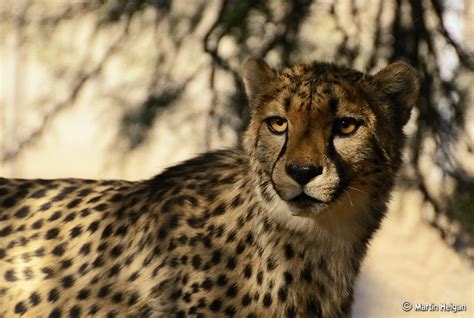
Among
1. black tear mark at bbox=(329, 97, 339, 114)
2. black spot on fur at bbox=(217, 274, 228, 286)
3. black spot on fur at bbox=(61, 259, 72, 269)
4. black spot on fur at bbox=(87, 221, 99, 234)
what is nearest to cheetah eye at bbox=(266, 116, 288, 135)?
black tear mark at bbox=(329, 97, 339, 114)

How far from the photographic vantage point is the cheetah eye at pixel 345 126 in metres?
2.71

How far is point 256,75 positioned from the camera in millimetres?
2992

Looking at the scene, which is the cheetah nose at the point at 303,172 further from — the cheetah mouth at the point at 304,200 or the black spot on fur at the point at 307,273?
the black spot on fur at the point at 307,273

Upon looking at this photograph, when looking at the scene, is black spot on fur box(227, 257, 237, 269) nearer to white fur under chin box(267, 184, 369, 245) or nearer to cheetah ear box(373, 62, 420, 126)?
white fur under chin box(267, 184, 369, 245)

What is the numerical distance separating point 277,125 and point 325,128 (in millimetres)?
160

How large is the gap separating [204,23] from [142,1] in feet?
1.09

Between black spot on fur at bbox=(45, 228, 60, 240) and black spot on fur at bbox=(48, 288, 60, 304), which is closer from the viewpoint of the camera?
black spot on fur at bbox=(48, 288, 60, 304)

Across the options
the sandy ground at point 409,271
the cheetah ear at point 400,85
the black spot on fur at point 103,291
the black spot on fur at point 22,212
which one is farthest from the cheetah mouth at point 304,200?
the sandy ground at point 409,271

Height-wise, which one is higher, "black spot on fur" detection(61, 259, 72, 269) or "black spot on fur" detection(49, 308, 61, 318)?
"black spot on fur" detection(61, 259, 72, 269)

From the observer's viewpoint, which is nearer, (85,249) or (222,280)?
(222,280)

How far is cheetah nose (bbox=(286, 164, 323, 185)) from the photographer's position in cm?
256

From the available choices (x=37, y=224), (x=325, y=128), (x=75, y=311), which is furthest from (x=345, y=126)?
(x=37, y=224)

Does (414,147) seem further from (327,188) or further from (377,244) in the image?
(327,188)

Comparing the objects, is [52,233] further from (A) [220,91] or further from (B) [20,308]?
(A) [220,91]
